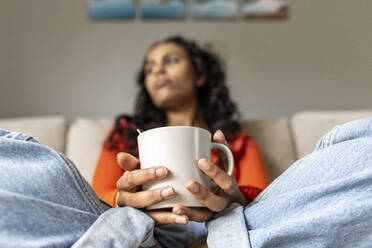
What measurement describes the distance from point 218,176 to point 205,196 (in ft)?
0.14

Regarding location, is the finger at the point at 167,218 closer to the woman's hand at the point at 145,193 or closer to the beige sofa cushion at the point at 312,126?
the woman's hand at the point at 145,193

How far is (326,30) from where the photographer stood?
2041mm

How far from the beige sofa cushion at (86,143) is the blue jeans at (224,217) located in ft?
2.38

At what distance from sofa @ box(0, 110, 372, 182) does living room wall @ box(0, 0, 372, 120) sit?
21.1 inches

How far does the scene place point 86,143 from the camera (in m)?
1.31

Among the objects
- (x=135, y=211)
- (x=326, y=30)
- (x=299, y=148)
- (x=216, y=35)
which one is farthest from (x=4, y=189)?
(x=326, y=30)

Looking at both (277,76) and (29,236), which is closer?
(29,236)

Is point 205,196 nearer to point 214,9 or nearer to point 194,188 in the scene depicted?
point 194,188

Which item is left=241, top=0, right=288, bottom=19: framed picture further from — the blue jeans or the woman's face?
the blue jeans

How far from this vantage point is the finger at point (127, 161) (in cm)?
59

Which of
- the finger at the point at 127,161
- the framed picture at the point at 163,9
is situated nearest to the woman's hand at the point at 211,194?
the finger at the point at 127,161

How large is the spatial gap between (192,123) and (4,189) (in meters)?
0.94

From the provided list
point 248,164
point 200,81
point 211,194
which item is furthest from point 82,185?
point 200,81

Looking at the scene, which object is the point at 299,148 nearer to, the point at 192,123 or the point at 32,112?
the point at 192,123
